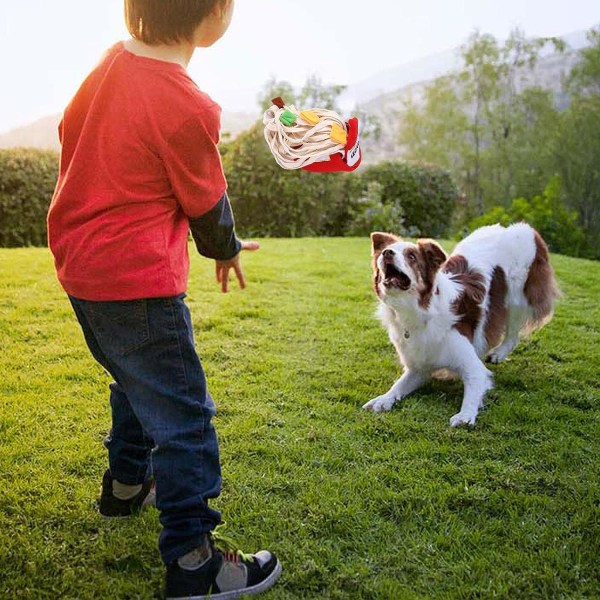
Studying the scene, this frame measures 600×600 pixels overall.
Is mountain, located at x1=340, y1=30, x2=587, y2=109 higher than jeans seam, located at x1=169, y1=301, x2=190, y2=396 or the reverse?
higher

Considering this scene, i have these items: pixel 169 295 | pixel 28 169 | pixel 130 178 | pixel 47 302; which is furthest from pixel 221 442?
pixel 28 169

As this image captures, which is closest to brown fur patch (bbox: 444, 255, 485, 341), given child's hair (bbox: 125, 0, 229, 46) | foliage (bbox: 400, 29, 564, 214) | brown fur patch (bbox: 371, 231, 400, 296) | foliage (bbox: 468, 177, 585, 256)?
brown fur patch (bbox: 371, 231, 400, 296)

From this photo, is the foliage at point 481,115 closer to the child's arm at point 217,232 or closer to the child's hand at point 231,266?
the child's hand at point 231,266

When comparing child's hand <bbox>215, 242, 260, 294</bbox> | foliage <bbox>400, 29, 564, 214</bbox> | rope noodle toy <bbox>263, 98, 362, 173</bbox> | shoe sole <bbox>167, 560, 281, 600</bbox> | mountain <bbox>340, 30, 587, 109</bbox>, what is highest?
mountain <bbox>340, 30, 587, 109</bbox>

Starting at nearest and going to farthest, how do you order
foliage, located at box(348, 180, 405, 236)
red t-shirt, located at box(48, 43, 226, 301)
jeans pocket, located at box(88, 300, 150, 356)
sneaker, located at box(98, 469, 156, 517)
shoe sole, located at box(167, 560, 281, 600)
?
red t-shirt, located at box(48, 43, 226, 301)
jeans pocket, located at box(88, 300, 150, 356)
shoe sole, located at box(167, 560, 281, 600)
sneaker, located at box(98, 469, 156, 517)
foliage, located at box(348, 180, 405, 236)

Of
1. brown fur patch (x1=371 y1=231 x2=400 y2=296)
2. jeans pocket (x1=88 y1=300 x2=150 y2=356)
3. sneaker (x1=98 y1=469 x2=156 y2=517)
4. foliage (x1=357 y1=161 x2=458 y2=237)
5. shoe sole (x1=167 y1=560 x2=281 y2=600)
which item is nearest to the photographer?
jeans pocket (x1=88 y1=300 x2=150 y2=356)

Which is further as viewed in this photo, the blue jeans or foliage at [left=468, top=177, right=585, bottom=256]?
foliage at [left=468, top=177, right=585, bottom=256]

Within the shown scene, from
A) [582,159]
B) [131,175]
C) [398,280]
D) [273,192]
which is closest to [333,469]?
[398,280]

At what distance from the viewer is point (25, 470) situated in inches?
106

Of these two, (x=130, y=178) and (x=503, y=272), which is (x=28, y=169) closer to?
Answer: (x=503, y=272)

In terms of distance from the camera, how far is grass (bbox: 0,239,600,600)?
7.07 ft

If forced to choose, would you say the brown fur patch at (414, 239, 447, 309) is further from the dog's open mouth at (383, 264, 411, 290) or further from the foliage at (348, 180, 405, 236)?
the foliage at (348, 180, 405, 236)

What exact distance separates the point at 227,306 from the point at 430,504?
115 inches

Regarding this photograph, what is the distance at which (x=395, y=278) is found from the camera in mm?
3510
